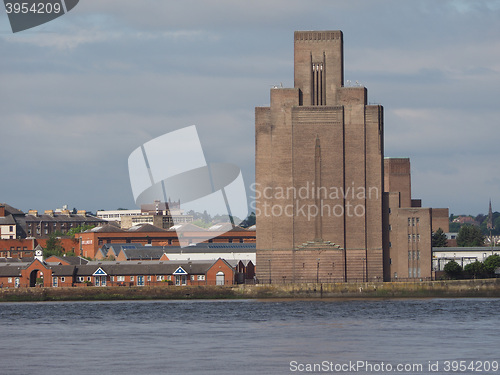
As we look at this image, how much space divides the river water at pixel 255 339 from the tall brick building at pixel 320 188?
23.2 m

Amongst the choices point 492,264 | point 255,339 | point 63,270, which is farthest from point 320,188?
point 255,339

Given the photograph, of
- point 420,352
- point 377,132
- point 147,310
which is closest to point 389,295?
point 377,132

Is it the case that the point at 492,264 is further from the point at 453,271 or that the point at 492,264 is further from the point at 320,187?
the point at 320,187

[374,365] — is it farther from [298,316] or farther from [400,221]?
[400,221]

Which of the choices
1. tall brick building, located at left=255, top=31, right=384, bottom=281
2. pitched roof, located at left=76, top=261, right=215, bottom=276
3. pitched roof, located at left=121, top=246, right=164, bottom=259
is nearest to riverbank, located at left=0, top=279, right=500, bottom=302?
tall brick building, located at left=255, top=31, right=384, bottom=281

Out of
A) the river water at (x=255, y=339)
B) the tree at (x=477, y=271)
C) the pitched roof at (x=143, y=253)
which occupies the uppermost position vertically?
the pitched roof at (x=143, y=253)

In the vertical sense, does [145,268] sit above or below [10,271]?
above

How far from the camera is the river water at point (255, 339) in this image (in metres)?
50.8

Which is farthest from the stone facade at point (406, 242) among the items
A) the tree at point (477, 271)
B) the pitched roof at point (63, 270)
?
the pitched roof at point (63, 270)

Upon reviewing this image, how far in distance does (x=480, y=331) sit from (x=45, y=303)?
66217 mm

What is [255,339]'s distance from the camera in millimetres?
63938

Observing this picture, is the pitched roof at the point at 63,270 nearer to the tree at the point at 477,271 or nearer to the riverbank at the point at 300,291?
the riverbank at the point at 300,291

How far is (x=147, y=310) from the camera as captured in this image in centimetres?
9888

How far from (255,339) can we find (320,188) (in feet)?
200
